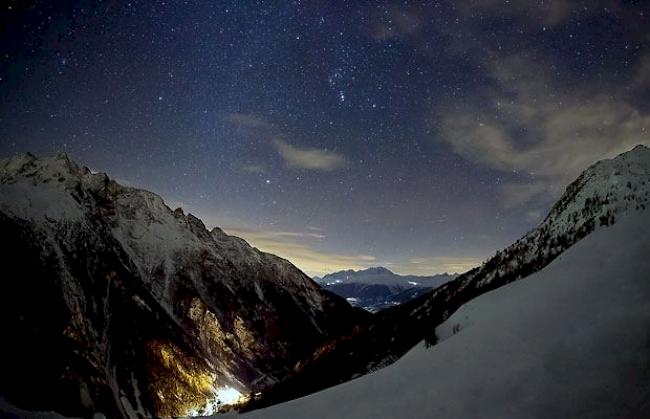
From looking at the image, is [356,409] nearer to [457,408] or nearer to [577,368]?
[457,408]

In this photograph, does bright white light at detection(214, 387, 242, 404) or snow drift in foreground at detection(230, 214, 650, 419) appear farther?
bright white light at detection(214, 387, 242, 404)

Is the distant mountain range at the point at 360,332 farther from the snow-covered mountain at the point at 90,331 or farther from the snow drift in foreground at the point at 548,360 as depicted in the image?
the snow-covered mountain at the point at 90,331

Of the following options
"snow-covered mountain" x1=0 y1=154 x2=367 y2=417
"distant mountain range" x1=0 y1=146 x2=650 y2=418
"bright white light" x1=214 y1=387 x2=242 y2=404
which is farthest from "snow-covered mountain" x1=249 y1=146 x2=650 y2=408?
"bright white light" x1=214 y1=387 x2=242 y2=404

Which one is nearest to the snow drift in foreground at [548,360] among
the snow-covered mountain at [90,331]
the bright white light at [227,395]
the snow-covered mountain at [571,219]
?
the snow-covered mountain at [571,219]

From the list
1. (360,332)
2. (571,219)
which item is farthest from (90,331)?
(571,219)

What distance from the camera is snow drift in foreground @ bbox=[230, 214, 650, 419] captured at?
6.59 metres

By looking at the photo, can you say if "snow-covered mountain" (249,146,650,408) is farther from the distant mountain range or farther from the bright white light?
the bright white light

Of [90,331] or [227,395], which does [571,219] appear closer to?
[227,395]

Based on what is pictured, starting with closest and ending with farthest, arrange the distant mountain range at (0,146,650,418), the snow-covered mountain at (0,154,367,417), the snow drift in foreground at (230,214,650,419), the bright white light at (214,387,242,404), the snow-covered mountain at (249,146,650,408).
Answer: the snow drift in foreground at (230,214,650,419)
the distant mountain range at (0,146,650,418)
the snow-covered mountain at (249,146,650,408)
the snow-covered mountain at (0,154,367,417)
the bright white light at (214,387,242,404)

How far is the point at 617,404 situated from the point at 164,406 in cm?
15005

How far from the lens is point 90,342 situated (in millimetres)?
127375

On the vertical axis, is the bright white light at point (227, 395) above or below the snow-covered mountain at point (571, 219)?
below

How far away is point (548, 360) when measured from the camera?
748cm

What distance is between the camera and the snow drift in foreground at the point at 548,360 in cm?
659
